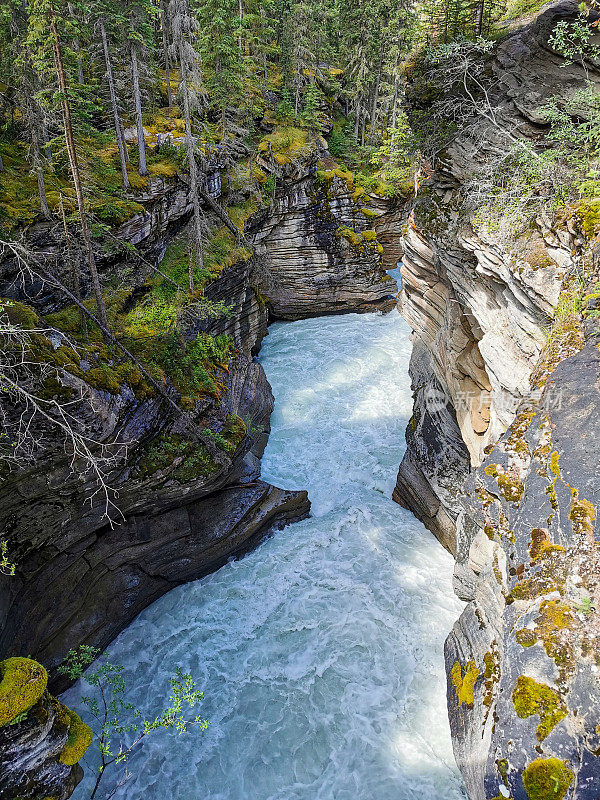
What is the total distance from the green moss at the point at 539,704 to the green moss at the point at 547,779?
0.67ft

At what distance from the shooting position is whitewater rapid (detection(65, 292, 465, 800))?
28.5 feet

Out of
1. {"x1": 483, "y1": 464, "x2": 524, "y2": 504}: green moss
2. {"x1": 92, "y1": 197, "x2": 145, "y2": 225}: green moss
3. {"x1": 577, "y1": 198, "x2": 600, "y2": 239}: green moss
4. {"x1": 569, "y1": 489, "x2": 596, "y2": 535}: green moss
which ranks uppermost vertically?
{"x1": 577, "y1": 198, "x2": 600, "y2": 239}: green moss

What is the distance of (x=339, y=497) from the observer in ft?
49.8

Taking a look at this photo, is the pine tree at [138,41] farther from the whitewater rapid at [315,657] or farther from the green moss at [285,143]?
the whitewater rapid at [315,657]

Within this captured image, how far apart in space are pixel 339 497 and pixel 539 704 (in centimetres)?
1093

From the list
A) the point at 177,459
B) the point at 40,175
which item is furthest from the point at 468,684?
the point at 40,175

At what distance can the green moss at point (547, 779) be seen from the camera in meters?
3.90

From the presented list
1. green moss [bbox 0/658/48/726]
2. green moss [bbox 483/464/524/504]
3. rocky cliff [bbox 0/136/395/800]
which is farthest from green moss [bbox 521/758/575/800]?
rocky cliff [bbox 0/136/395/800]

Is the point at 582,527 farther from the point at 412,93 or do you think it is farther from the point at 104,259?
the point at 104,259

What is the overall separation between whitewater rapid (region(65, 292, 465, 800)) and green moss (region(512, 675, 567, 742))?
5914mm

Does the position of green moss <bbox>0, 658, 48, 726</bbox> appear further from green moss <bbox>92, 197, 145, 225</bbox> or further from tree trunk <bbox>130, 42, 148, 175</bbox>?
tree trunk <bbox>130, 42, 148, 175</bbox>

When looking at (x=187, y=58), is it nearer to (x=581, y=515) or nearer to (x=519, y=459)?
(x=519, y=459)

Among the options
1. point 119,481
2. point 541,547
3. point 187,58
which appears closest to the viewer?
point 541,547

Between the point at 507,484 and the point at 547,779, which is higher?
the point at 507,484
